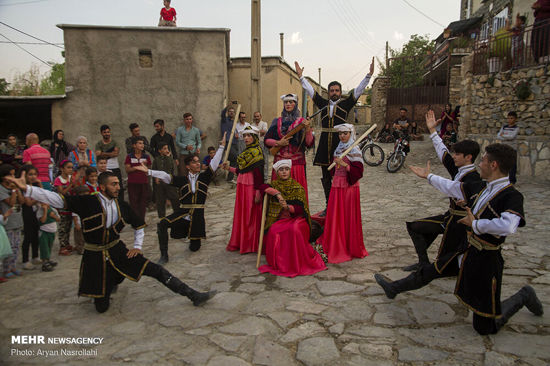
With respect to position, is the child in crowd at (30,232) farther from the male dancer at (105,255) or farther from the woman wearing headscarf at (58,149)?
the woman wearing headscarf at (58,149)

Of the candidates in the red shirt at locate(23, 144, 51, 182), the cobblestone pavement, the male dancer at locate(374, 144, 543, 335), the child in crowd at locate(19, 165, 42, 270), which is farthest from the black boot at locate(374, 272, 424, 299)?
the red shirt at locate(23, 144, 51, 182)

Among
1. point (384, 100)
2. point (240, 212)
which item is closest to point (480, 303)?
point (240, 212)

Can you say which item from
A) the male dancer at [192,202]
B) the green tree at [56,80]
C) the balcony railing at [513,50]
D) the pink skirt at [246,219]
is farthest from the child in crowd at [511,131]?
the green tree at [56,80]

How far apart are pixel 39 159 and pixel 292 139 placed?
4340mm

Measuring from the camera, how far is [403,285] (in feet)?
12.9

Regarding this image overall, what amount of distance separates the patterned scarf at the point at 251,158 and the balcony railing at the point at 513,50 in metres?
8.80

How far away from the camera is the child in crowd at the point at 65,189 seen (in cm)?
590

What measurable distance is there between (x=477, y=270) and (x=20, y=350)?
12.8ft

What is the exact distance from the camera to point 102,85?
11.1 m

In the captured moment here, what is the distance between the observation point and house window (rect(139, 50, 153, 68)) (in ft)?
36.7

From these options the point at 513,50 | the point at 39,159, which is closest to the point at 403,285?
the point at 39,159

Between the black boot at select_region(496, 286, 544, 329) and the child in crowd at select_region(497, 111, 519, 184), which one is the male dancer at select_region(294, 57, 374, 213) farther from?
the child in crowd at select_region(497, 111, 519, 184)

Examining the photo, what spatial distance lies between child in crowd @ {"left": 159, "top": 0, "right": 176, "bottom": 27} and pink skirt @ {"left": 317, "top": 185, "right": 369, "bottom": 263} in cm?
870

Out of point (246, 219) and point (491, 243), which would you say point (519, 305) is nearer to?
point (491, 243)
